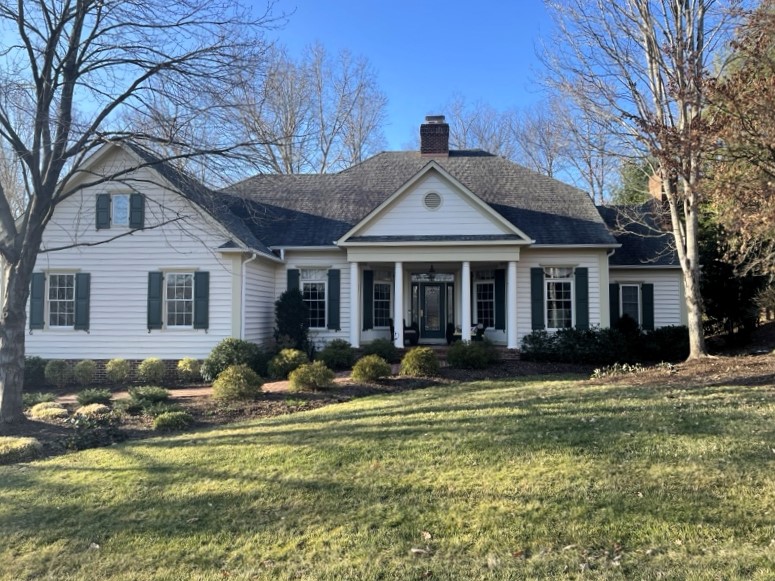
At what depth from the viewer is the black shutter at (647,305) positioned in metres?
17.2

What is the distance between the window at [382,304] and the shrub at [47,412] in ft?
30.7

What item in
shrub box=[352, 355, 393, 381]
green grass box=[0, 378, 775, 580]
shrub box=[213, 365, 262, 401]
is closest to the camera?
green grass box=[0, 378, 775, 580]

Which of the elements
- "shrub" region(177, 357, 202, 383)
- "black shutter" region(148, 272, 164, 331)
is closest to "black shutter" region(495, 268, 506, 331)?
"shrub" region(177, 357, 202, 383)

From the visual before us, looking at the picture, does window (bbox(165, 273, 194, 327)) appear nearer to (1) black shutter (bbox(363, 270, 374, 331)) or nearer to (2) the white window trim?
(2) the white window trim

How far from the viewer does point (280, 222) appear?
57.1ft

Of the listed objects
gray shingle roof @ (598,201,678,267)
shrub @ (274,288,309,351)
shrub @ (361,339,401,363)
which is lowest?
shrub @ (361,339,401,363)

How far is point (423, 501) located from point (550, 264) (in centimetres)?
1237

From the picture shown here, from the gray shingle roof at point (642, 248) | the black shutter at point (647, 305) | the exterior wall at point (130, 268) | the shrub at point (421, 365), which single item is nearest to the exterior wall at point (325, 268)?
the exterior wall at point (130, 268)

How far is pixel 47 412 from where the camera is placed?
30.6 feet

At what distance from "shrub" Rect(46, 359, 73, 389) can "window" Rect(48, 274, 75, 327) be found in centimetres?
156

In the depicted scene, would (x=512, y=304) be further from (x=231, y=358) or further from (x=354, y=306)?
(x=231, y=358)

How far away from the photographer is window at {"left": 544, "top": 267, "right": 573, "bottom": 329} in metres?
15.9

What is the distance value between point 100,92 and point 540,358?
11.8 metres

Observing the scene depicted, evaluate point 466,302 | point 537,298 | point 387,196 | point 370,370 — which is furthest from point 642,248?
point 370,370
